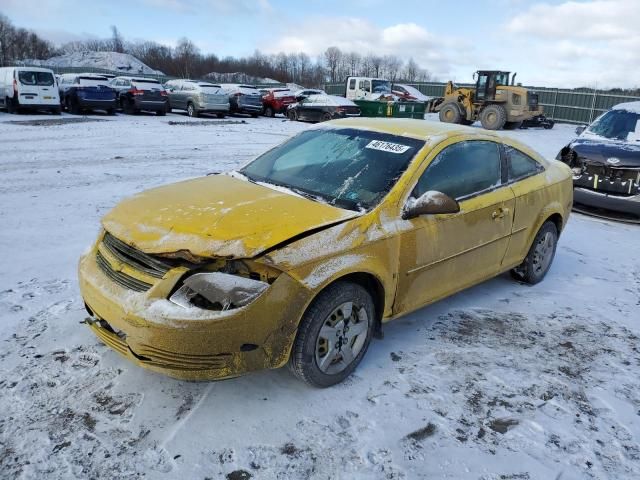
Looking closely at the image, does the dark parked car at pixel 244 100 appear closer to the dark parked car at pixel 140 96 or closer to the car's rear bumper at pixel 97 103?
the dark parked car at pixel 140 96

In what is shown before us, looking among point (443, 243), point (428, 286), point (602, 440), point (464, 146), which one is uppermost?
point (464, 146)

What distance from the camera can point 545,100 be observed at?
98.3 ft

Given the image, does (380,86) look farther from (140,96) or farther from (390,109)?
(140,96)

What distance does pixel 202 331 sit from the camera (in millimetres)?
2600

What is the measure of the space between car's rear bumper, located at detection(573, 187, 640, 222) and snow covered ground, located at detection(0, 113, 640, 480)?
2.88 metres

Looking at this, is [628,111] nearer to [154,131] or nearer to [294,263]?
[294,263]

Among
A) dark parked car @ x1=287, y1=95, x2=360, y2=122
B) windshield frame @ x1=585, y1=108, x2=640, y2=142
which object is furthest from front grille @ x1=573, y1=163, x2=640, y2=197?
dark parked car @ x1=287, y1=95, x2=360, y2=122

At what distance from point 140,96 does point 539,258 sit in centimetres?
1882

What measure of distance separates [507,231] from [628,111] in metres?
6.67

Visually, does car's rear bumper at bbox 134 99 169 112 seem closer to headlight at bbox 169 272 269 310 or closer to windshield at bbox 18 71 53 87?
windshield at bbox 18 71 53 87

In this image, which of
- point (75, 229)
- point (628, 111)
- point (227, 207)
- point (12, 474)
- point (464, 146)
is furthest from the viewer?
point (628, 111)

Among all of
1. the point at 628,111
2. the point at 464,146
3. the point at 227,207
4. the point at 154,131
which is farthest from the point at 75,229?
the point at 154,131

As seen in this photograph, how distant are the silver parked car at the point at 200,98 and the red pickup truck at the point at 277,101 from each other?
279cm

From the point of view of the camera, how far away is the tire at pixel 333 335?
9.61 feet
